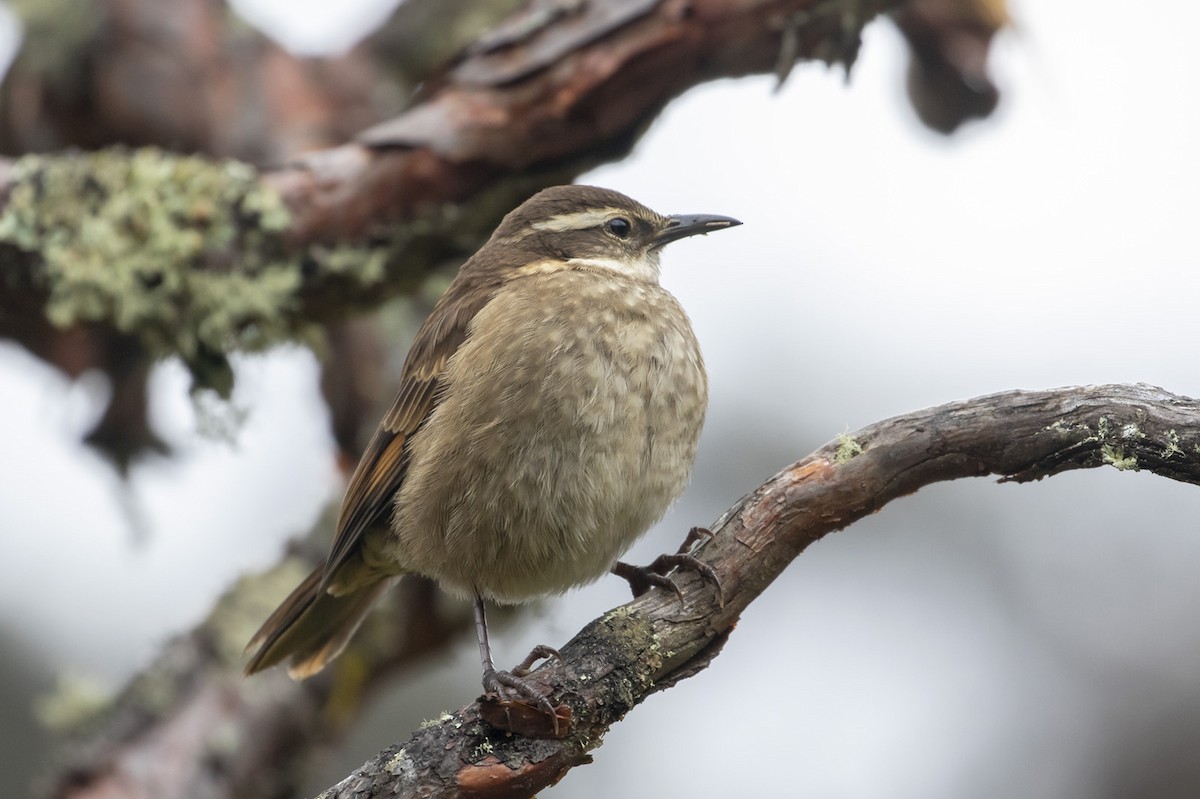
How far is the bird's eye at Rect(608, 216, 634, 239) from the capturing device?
496 centimetres

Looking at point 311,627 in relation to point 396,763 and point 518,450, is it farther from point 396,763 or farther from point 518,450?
point 396,763

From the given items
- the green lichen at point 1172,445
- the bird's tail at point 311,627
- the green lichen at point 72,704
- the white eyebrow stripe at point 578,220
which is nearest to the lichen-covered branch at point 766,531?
the green lichen at point 1172,445

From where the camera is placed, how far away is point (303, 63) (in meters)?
6.59

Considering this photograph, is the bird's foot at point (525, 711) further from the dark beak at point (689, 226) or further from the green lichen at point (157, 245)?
the green lichen at point (157, 245)

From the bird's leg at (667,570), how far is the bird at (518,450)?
1cm

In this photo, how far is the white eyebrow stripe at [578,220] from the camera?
16.1ft

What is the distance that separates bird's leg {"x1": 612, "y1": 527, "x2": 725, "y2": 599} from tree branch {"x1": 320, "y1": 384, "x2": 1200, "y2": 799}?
0.08 feet

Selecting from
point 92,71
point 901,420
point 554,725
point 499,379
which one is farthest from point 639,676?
point 92,71

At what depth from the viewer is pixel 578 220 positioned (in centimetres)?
492

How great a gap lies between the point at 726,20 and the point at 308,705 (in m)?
3.53

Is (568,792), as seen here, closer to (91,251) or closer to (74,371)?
(74,371)

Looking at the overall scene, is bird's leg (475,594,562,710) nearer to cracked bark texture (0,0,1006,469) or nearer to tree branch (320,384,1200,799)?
tree branch (320,384,1200,799)

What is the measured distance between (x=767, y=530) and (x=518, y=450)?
3.30 ft

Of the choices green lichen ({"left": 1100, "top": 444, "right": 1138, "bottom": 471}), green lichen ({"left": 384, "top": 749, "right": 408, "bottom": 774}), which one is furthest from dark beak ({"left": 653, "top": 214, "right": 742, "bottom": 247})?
green lichen ({"left": 384, "top": 749, "right": 408, "bottom": 774})
